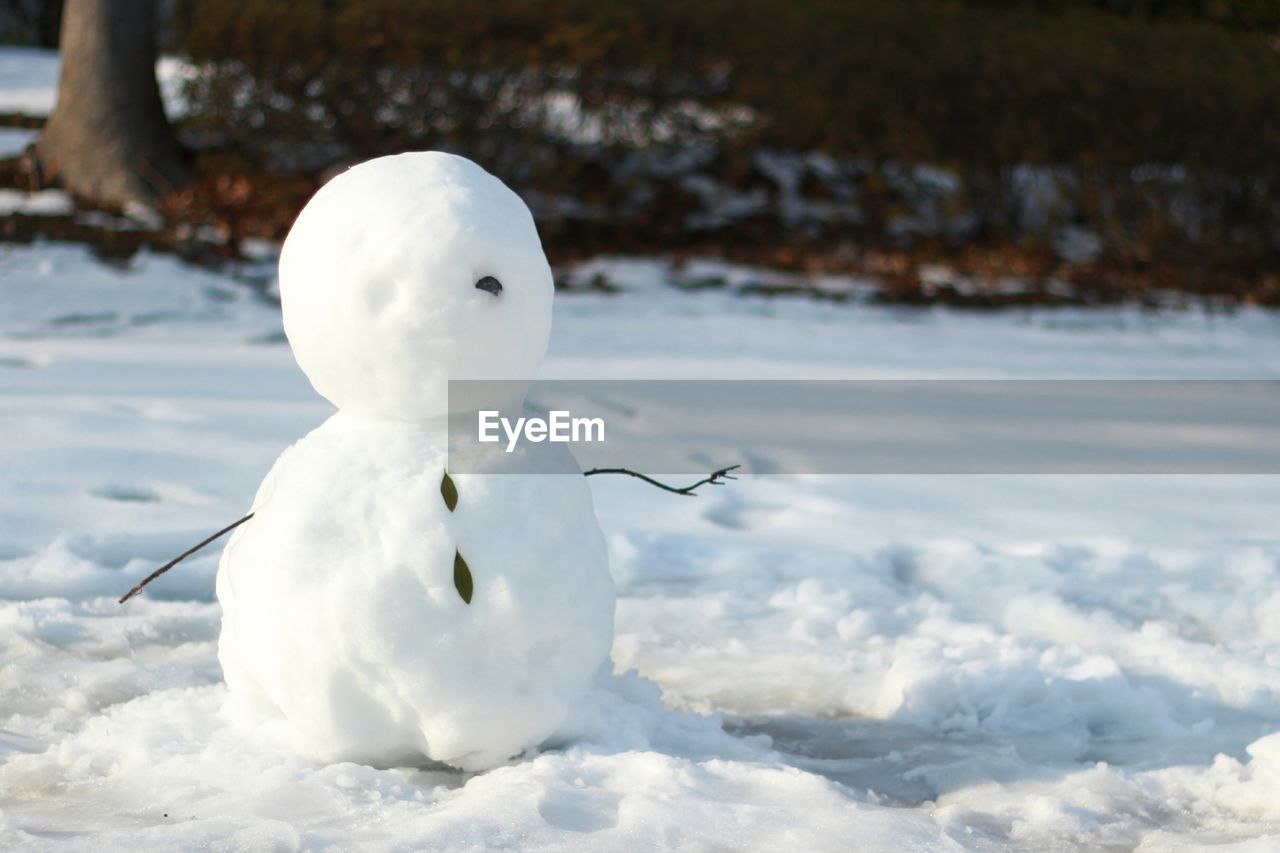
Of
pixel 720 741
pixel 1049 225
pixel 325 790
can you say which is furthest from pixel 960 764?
pixel 1049 225

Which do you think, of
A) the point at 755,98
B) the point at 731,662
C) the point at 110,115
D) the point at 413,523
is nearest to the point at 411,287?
the point at 413,523

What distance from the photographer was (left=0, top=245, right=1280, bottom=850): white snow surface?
2322 millimetres

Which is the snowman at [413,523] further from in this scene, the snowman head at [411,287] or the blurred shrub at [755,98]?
the blurred shrub at [755,98]

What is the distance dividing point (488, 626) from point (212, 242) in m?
6.11

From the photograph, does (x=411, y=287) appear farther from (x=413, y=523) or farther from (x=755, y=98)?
(x=755, y=98)

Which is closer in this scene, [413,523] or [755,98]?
[413,523]

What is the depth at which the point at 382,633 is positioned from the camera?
2342mm

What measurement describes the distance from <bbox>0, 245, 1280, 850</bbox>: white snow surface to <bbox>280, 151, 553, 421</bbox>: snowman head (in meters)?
0.65

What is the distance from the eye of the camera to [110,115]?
819 cm

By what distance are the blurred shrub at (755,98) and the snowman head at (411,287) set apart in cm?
640

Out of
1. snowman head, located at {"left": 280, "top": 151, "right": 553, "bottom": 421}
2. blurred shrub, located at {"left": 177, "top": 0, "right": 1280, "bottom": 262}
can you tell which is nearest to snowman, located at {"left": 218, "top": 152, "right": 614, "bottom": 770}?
snowman head, located at {"left": 280, "top": 151, "right": 553, "bottom": 421}

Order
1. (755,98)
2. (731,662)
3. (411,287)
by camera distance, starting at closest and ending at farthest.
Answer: (411,287), (731,662), (755,98)

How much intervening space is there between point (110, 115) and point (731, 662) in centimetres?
632

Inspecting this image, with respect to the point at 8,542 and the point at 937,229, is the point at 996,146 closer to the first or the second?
the point at 937,229
